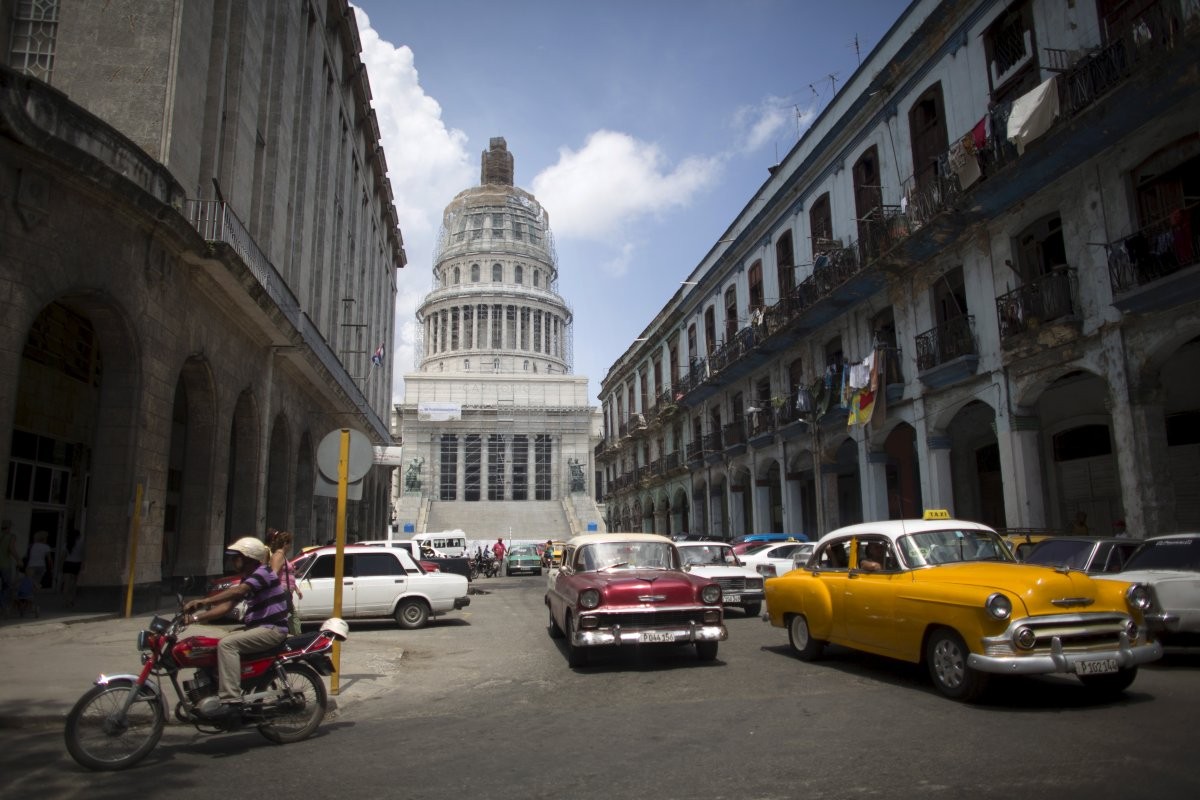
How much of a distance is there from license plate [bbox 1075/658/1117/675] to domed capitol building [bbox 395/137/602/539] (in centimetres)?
5487

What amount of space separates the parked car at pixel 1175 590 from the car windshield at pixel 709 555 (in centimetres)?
747

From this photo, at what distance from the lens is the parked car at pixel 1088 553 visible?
32.6 ft

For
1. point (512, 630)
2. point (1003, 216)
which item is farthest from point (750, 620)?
point (1003, 216)

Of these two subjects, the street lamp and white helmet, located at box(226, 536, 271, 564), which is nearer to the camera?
white helmet, located at box(226, 536, 271, 564)

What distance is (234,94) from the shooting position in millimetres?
17578

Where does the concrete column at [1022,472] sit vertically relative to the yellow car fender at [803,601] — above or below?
above

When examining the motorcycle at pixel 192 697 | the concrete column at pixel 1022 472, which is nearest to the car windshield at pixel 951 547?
the motorcycle at pixel 192 697

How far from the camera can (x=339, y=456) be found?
8258 millimetres

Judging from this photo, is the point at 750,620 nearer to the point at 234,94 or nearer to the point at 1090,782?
the point at 1090,782

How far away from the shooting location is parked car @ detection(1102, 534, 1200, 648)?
8.20m

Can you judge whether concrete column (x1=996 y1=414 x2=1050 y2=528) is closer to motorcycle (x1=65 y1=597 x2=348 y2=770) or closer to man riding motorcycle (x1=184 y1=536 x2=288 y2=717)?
motorcycle (x1=65 y1=597 x2=348 y2=770)

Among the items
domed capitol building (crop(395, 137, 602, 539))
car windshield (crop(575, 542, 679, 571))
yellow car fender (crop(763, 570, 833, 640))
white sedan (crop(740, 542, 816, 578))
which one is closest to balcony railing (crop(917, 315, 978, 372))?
white sedan (crop(740, 542, 816, 578))

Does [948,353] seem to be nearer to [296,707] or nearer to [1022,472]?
[1022,472]

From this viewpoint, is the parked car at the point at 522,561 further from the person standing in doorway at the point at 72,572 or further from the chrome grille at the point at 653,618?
the chrome grille at the point at 653,618
